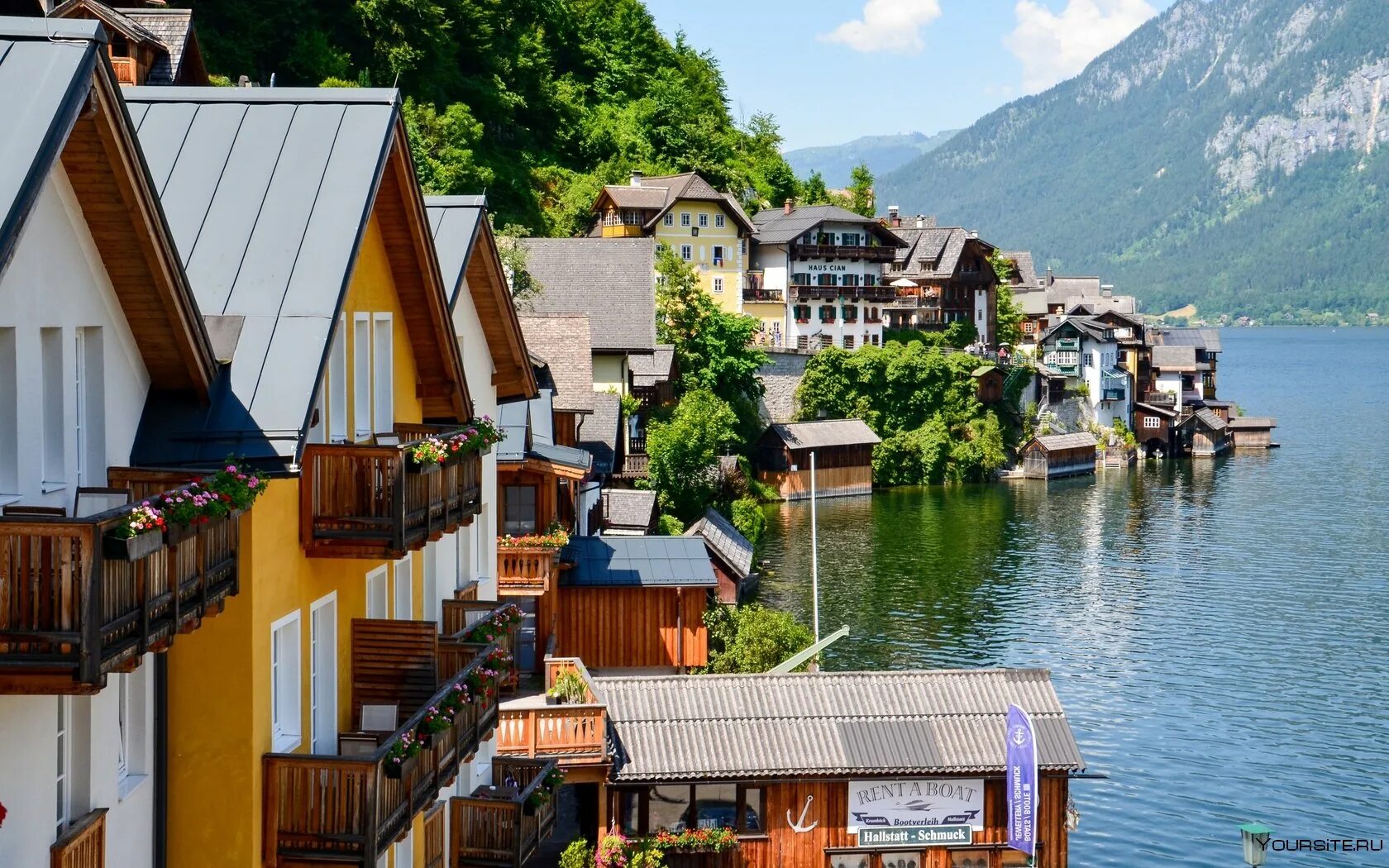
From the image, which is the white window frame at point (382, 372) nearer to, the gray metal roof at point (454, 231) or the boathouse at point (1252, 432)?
the gray metal roof at point (454, 231)

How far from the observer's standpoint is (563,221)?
91125 mm

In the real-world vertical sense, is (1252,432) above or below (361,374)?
below

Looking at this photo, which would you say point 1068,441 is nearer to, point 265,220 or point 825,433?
point 825,433

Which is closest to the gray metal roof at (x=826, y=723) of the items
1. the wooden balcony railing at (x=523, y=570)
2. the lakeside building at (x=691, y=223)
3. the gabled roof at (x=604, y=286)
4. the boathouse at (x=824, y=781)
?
the boathouse at (x=824, y=781)

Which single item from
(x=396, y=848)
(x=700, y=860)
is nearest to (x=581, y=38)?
(x=700, y=860)

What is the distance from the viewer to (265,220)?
14133 mm

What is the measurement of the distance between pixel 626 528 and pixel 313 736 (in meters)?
35.6

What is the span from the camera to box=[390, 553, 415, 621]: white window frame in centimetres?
1809

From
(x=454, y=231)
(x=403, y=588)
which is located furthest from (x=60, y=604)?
(x=454, y=231)

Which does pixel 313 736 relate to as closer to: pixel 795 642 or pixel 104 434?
pixel 104 434

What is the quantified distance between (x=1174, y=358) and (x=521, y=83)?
220ft

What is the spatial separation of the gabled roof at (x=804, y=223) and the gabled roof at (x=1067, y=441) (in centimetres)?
1624

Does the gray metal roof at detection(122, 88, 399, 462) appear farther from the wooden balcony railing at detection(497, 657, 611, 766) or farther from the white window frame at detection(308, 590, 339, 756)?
the wooden balcony railing at detection(497, 657, 611, 766)

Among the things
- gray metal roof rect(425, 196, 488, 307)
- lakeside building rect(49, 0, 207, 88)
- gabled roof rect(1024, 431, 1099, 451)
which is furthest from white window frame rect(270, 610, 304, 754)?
gabled roof rect(1024, 431, 1099, 451)
